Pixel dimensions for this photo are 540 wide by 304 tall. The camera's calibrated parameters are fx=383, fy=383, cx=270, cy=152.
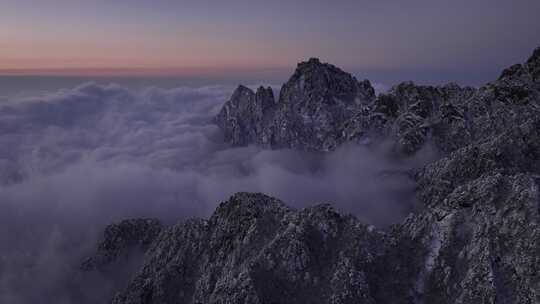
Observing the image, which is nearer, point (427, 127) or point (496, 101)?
point (496, 101)

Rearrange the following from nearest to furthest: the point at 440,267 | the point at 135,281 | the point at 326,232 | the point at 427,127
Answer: the point at 440,267 → the point at 326,232 → the point at 135,281 → the point at 427,127

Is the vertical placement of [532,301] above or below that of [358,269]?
above

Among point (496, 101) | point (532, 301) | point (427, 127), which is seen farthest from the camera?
point (427, 127)

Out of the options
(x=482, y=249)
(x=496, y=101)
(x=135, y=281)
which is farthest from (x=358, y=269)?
(x=496, y=101)

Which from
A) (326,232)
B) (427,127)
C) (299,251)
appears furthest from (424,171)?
(299,251)

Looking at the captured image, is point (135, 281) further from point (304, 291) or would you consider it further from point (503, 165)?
point (503, 165)

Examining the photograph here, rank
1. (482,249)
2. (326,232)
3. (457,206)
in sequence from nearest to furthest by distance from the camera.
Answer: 1. (482,249)
2. (457,206)
3. (326,232)

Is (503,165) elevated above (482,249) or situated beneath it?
elevated above

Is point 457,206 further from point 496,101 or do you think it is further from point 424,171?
point 496,101

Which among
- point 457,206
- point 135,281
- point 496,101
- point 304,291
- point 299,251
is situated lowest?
point 135,281
